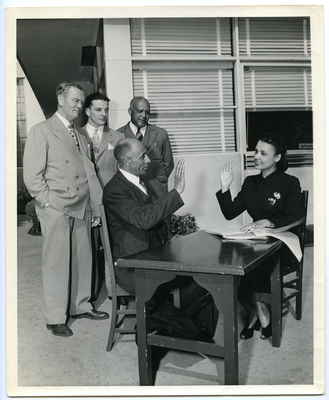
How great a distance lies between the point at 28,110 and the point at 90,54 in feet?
3.73

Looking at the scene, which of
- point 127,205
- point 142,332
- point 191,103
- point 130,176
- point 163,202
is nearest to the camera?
point 142,332

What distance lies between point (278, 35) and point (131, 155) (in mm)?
1224

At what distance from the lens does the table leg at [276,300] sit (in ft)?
9.41

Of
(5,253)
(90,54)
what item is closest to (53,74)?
(90,54)

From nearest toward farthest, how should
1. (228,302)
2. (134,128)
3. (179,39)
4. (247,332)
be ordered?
(228,302) < (247,332) < (179,39) < (134,128)

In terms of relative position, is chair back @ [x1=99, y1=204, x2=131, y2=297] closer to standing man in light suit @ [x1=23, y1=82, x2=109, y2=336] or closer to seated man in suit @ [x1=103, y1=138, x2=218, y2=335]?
seated man in suit @ [x1=103, y1=138, x2=218, y2=335]

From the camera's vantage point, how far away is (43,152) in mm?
3002

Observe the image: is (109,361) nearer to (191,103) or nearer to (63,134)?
(63,134)

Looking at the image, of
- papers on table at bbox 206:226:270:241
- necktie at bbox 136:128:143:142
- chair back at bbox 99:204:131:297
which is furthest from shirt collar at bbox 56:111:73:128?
papers on table at bbox 206:226:270:241

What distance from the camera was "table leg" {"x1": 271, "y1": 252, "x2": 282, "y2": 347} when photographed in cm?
287

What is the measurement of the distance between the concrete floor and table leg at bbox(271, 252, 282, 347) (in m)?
0.09

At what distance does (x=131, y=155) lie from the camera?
275 cm

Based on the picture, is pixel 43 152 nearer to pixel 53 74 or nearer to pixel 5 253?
pixel 53 74

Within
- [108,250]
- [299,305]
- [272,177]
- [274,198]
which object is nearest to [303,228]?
[274,198]
